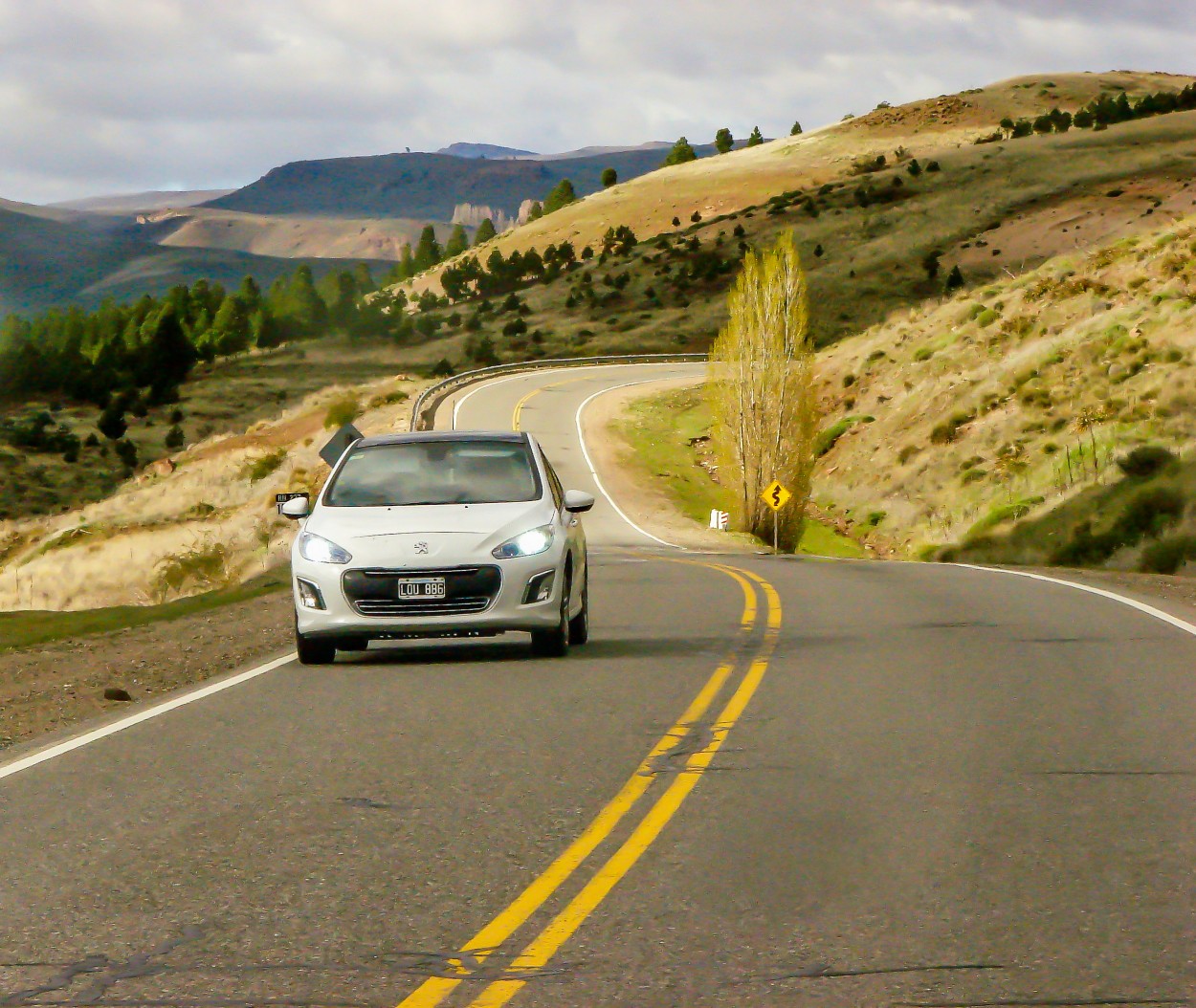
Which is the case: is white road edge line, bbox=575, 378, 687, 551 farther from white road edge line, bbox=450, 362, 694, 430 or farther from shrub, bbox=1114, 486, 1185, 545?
shrub, bbox=1114, 486, 1185, 545

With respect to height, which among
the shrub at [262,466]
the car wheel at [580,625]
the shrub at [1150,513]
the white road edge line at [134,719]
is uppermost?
the white road edge line at [134,719]

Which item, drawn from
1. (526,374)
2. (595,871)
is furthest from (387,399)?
(595,871)

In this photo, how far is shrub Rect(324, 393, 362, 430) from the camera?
7106 centimetres

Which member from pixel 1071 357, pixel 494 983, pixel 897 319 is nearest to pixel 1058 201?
pixel 897 319

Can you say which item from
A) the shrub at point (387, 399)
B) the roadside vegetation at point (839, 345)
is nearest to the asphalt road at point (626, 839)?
the roadside vegetation at point (839, 345)

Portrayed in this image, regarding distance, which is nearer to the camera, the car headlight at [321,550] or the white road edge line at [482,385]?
the car headlight at [321,550]

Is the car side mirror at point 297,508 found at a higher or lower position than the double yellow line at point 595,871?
higher

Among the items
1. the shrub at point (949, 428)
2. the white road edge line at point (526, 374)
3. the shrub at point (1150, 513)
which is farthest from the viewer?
the white road edge line at point (526, 374)

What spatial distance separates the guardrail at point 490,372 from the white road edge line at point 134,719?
46.9 metres

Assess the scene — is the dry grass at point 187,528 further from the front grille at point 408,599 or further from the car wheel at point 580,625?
the front grille at point 408,599

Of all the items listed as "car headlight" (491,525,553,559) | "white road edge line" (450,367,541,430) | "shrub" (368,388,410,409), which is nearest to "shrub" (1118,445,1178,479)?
"white road edge line" (450,367,541,430)

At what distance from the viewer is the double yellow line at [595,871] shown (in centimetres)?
545

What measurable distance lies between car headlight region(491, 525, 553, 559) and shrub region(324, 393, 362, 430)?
184 ft

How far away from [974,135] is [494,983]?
19473cm
